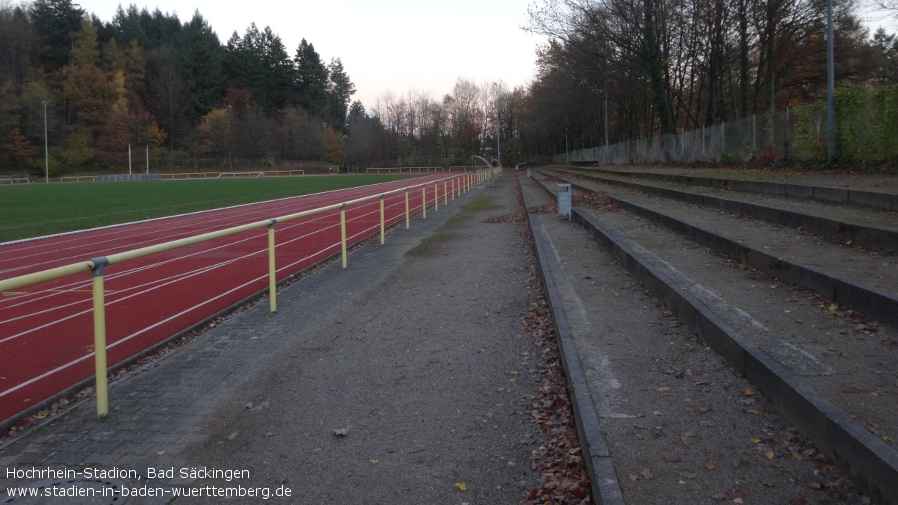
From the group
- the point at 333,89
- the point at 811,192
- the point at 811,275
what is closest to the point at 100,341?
the point at 811,275

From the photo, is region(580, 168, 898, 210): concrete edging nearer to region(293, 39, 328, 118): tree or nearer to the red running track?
the red running track

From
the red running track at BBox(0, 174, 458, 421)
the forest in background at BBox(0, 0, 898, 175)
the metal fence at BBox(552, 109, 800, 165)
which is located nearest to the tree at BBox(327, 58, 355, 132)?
the forest in background at BBox(0, 0, 898, 175)

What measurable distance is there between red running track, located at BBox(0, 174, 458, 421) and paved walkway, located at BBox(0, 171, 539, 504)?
2.34ft

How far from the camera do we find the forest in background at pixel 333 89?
34000mm

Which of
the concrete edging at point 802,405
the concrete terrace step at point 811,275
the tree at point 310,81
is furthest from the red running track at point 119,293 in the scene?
the tree at point 310,81

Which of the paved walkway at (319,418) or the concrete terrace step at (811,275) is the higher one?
the concrete terrace step at (811,275)

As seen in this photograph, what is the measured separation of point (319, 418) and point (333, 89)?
13317cm

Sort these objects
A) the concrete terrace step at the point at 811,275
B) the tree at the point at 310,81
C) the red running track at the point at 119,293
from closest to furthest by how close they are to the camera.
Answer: the concrete terrace step at the point at 811,275 < the red running track at the point at 119,293 < the tree at the point at 310,81

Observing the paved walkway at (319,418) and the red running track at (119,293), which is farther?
the red running track at (119,293)

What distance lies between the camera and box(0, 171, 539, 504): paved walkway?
155 inches

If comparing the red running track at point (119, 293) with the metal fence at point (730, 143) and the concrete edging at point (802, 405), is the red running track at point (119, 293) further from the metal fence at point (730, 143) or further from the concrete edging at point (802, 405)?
the metal fence at point (730, 143)

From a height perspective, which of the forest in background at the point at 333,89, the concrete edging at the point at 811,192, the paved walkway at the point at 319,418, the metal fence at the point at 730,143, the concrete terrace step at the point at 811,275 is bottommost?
the paved walkway at the point at 319,418

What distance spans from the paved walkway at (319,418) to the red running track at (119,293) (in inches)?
28.1

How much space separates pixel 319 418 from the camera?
4.92 metres
